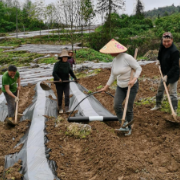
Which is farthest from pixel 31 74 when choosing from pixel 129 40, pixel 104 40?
pixel 129 40

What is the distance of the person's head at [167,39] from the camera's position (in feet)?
11.7

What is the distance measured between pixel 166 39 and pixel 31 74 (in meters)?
7.96

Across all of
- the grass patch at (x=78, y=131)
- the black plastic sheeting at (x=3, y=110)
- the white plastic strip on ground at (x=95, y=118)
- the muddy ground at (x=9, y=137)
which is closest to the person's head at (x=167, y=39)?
the white plastic strip on ground at (x=95, y=118)

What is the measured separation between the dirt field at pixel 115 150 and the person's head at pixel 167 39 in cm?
150

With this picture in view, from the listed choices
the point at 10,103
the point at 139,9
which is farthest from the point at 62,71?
the point at 139,9

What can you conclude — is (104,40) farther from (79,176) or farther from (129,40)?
(79,176)

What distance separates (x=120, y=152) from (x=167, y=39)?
7.42ft

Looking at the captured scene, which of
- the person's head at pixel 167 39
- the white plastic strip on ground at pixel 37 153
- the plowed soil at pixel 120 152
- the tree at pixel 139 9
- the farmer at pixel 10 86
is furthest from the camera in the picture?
the tree at pixel 139 9

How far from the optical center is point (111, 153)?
2.70 metres

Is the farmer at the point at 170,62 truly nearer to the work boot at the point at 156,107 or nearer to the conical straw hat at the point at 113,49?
the work boot at the point at 156,107

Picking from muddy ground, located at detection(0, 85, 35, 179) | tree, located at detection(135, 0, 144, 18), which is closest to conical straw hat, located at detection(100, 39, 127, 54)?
muddy ground, located at detection(0, 85, 35, 179)

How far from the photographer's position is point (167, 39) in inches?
141

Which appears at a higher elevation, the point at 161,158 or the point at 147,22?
the point at 147,22

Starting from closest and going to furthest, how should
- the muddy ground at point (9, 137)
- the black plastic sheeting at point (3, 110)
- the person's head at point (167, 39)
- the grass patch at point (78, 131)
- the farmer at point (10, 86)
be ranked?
1. the muddy ground at point (9, 137)
2. the grass patch at point (78, 131)
3. the person's head at point (167, 39)
4. the farmer at point (10, 86)
5. the black plastic sheeting at point (3, 110)
